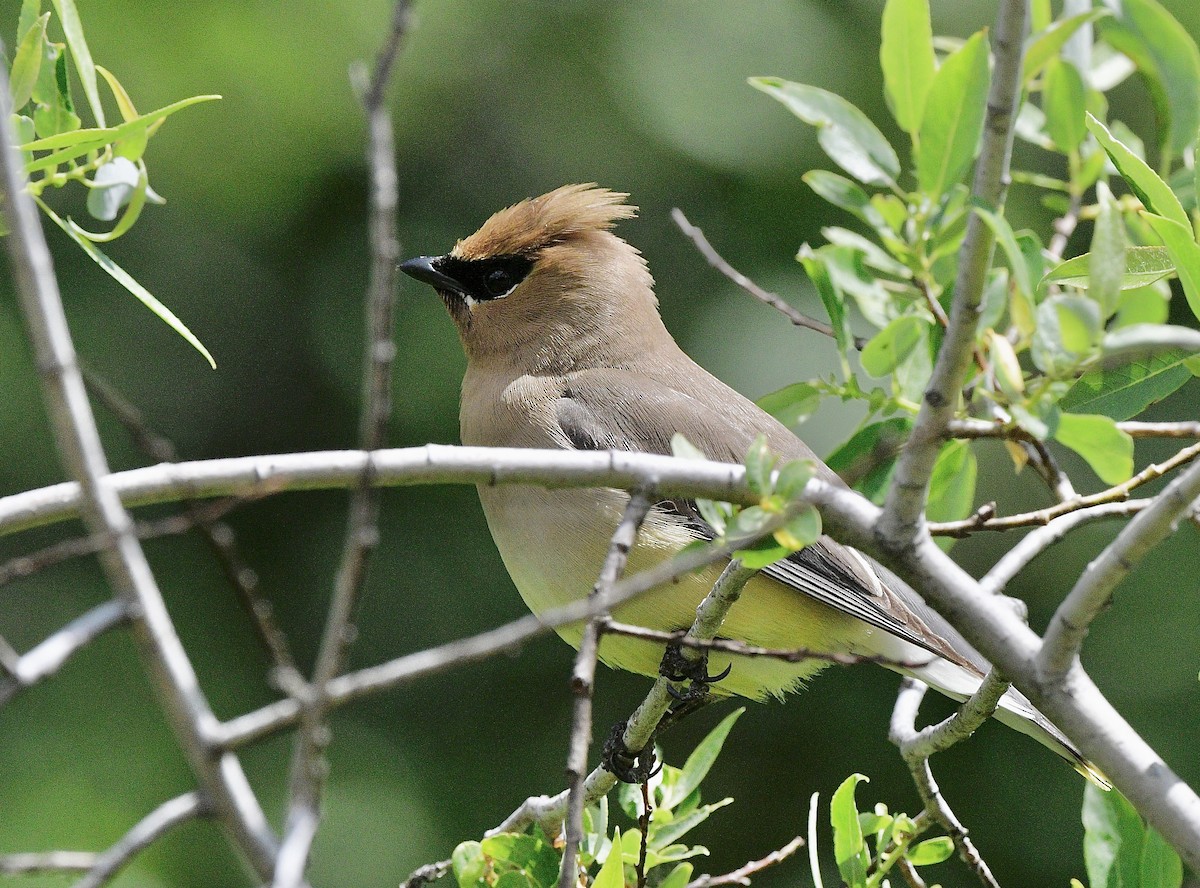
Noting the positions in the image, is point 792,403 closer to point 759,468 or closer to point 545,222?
point 759,468

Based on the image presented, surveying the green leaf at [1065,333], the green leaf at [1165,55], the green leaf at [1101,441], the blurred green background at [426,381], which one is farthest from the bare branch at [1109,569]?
the blurred green background at [426,381]

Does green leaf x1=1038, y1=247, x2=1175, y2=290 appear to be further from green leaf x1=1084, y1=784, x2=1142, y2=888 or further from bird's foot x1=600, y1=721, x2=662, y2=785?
bird's foot x1=600, y1=721, x2=662, y2=785

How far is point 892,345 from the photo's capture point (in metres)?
2.57

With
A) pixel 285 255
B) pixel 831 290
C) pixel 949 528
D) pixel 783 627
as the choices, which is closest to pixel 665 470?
pixel 949 528

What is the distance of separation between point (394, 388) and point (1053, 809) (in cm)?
294

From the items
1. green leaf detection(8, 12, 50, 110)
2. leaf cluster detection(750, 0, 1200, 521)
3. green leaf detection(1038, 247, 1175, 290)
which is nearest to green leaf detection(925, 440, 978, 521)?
leaf cluster detection(750, 0, 1200, 521)

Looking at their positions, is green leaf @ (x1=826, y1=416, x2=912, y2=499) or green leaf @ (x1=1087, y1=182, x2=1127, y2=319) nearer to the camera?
green leaf @ (x1=1087, y1=182, x2=1127, y2=319)

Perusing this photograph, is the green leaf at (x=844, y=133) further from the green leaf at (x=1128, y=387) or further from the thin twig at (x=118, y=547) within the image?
the thin twig at (x=118, y=547)

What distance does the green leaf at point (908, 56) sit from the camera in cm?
241

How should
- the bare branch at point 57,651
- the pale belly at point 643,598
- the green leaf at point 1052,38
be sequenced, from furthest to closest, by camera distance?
the pale belly at point 643,598, the green leaf at point 1052,38, the bare branch at point 57,651

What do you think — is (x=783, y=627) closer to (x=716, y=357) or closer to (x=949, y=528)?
(x=949, y=528)

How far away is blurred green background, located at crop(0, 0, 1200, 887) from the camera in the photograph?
566 cm

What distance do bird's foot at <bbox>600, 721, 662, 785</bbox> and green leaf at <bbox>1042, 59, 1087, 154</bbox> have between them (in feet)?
4.60

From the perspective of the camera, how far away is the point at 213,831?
555 centimetres
